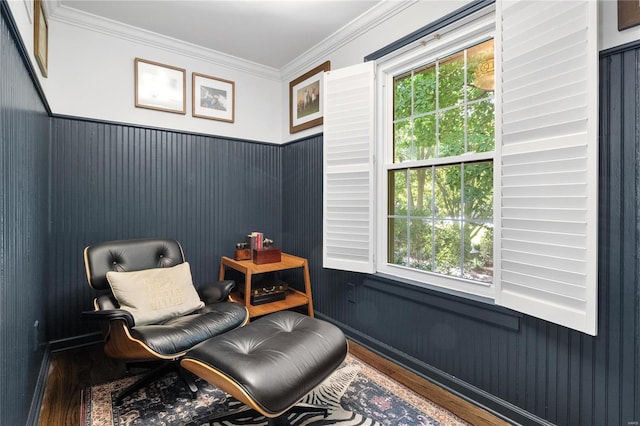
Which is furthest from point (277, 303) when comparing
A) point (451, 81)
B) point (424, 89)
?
point (451, 81)

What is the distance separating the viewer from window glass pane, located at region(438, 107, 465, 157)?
1.96 m

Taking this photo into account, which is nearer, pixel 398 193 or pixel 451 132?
pixel 451 132

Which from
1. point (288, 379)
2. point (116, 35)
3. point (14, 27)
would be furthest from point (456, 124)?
point (116, 35)

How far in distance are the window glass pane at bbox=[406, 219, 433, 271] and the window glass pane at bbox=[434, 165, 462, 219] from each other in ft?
0.47

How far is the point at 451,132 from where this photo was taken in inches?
79.0

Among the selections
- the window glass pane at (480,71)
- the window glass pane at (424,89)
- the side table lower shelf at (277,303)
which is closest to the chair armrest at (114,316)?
the side table lower shelf at (277,303)

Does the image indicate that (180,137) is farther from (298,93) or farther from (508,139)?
(508,139)

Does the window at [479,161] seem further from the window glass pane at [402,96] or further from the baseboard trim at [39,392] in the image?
the baseboard trim at [39,392]

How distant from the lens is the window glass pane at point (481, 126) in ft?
5.90

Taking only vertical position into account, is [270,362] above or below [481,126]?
below

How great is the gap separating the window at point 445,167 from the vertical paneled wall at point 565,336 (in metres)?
0.27

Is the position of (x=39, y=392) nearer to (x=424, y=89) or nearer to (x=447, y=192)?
(x=447, y=192)

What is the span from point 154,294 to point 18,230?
0.86 m

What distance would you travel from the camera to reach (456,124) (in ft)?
6.51
